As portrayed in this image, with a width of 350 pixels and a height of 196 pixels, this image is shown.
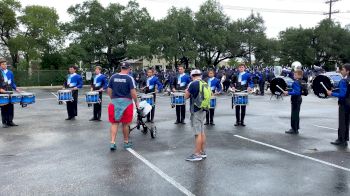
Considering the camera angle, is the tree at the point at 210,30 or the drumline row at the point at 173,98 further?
the tree at the point at 210,30

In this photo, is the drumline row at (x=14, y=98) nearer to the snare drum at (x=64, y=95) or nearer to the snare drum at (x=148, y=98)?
the snare drum at (x=64, y=95)

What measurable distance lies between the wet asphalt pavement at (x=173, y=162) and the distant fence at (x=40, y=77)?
104 feet

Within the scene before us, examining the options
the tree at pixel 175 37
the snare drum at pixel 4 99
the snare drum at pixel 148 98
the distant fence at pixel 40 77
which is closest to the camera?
the snare drum at pixel 4 99

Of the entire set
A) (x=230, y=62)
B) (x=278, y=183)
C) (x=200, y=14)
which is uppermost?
(x=200, y=14)

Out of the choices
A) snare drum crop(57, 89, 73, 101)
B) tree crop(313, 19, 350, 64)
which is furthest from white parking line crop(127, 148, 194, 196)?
tree crop(313, 19, 350, 64)

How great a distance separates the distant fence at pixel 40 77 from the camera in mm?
41469

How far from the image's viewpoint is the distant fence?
41.5 m

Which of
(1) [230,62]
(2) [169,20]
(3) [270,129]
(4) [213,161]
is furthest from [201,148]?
(1) [230,62]

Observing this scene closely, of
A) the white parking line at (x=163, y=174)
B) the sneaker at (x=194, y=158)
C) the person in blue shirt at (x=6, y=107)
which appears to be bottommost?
the white parking line at (x=163, y=174)

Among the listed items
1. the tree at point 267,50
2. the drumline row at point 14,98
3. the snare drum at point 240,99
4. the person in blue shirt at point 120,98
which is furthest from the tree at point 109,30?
the person in blue shirt at point 120,98

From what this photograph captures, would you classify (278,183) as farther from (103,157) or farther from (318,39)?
(318,39)

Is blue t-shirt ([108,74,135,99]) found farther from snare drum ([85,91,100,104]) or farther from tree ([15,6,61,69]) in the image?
tree ([15,6,61,69])

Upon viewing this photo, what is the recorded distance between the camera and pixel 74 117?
14086 mm

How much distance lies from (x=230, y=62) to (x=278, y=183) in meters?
72.3
